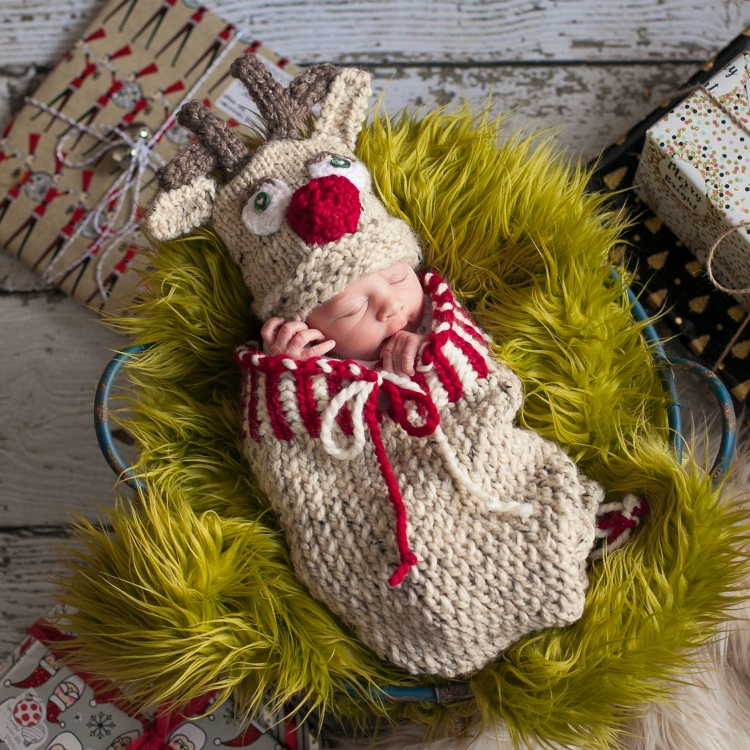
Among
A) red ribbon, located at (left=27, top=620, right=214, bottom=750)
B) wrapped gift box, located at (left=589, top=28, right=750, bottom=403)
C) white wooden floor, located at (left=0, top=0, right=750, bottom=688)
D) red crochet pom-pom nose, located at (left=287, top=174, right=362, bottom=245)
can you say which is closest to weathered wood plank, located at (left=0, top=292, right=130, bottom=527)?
white wooden floor, located at (left=0, top=0, right=750, bottom=688)

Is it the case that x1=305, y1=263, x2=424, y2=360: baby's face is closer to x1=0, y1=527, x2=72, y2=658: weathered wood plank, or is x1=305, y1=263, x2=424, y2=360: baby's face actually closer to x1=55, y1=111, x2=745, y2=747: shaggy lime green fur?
x1=55, y1=111, x2=745, y2=747: shaggy lime green fur

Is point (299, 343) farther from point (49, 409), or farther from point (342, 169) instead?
point (49, 409)

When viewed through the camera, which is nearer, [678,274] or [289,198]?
[289,198]

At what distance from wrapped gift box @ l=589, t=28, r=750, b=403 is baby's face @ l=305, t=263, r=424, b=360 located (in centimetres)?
39

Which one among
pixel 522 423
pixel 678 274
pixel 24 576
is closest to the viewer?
pixel 522 423

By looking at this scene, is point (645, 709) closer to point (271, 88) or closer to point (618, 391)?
point (618, 391)

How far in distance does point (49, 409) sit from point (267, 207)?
67cm

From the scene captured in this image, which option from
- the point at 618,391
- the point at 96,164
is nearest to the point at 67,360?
the point at 96,164

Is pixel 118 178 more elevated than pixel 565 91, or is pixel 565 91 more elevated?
pixel 565 91

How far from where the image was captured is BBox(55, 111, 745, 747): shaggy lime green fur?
30.8 inches

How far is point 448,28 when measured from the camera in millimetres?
1220

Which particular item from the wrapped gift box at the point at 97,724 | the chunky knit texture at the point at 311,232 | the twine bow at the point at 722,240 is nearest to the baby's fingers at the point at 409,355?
the chunky knit texture at the point at 311,232

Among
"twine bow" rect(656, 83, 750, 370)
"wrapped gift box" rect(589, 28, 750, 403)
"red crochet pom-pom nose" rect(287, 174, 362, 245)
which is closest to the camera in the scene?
"red crochet pom-pom nose" rect(287, 174, 362, 245)

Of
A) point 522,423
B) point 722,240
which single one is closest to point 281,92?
point 522,423
